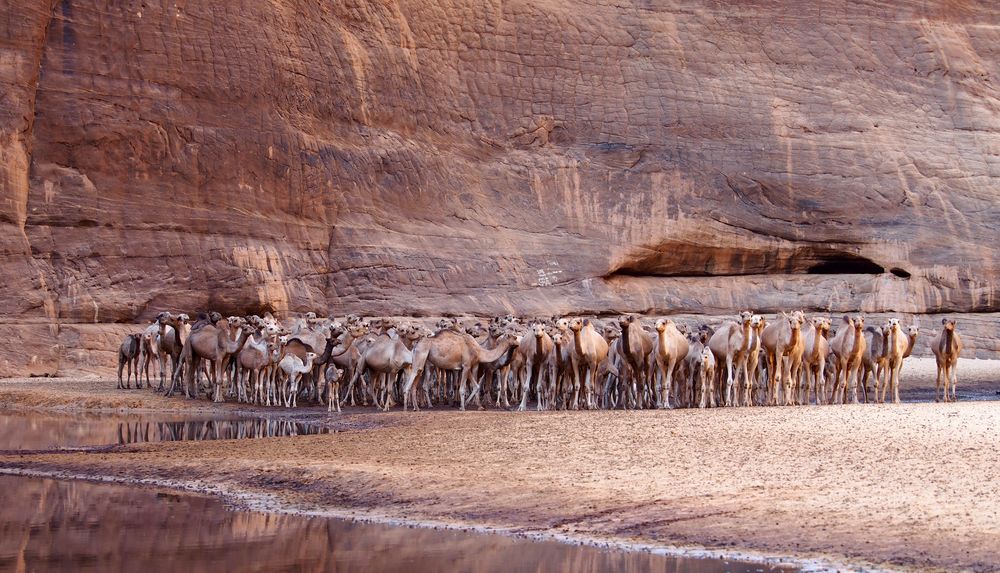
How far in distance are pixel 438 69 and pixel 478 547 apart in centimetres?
3779

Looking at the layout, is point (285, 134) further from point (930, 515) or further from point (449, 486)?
point (930, 515)

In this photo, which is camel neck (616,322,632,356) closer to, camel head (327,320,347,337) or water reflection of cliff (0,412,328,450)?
water reflection of cliff (0,412,328,450)

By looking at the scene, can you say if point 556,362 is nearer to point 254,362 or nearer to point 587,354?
point 587,354

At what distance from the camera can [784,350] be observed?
27.6 m

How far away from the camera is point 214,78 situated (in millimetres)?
43344

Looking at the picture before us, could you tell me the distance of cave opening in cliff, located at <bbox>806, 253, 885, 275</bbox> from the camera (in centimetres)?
5003

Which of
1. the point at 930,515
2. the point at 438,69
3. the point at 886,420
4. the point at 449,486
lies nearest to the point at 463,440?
the point at 449,486

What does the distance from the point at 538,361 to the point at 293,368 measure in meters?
5.52

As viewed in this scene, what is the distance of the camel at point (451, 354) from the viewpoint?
2712 cm

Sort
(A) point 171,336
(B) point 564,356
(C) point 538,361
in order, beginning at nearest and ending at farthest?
(B) point 564,356 < (C) point 538,361 < (A) point 171,336

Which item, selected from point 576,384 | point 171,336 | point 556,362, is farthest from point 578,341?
point 171,336

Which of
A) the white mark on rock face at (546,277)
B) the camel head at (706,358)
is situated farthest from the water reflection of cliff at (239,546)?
the white mark on rock face at (546,277)

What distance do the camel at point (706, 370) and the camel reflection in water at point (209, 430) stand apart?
26.9 feet

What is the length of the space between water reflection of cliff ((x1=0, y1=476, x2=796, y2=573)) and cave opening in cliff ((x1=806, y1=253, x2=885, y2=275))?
39315mm
